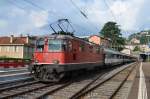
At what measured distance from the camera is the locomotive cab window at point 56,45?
20.7 meters

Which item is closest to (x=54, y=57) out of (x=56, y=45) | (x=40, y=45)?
(x=56, y=45)

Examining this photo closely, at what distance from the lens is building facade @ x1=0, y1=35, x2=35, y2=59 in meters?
81.3

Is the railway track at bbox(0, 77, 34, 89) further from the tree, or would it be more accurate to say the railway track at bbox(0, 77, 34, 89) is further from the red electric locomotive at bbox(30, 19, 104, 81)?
the tree

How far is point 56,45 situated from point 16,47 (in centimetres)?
6254

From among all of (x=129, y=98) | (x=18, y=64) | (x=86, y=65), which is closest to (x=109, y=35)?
(x=18, y=64)

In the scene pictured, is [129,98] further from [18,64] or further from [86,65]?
[18,64]

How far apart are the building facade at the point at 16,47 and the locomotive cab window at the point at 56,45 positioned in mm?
59577

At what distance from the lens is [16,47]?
82.1 m

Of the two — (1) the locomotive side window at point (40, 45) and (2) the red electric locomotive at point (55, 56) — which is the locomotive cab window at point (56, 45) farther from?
(1) the locomotive side window at point (40, 45)

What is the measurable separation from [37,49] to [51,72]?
2051 millimetres

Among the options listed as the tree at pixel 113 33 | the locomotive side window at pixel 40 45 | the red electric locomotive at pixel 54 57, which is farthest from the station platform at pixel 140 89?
the tree at pixel 113 33

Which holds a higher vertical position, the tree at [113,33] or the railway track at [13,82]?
the tree at [113,33]

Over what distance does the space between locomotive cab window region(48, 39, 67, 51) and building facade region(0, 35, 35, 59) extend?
59.6 meters

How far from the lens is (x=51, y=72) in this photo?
20.3m
